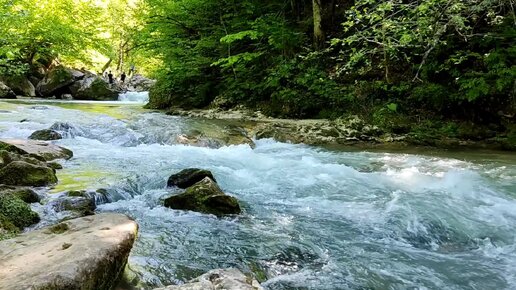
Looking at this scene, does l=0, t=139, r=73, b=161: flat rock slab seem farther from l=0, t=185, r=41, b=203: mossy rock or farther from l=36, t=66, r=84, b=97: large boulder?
l=36, t=66, r=84, b=97: large boulder

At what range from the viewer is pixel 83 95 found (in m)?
23.6

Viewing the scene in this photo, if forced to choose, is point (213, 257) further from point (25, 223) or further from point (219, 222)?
point (25, 223)

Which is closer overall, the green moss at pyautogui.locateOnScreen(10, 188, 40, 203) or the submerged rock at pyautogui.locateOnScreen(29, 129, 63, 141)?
the green moss at pyautogui.locateOnScreen(10, 188, 40, 203)

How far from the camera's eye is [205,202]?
5102mm

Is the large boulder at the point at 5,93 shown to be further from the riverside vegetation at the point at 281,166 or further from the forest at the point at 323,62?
the riverside vegetation at the point at 281,166

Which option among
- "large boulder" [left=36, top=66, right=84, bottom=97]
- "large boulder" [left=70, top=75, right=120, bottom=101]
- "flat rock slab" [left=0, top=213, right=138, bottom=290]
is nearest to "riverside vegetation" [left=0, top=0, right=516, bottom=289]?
"flat rock slab" [left=0, top=213, right=138, bottom=290]

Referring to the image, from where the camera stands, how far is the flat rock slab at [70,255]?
2.33 m

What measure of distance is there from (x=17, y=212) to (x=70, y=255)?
1898 millimetres

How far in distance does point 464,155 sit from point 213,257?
22.0 ft

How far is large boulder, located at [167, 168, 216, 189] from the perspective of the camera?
5938 mm

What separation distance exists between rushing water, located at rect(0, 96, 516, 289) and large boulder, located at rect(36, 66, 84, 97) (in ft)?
50.8

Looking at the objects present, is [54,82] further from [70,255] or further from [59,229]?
[70,255]

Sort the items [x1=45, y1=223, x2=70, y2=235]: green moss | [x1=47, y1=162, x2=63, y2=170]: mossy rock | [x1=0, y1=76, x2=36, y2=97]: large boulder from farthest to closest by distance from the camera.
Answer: [x1=0, y1=76, x2=36, y2=97]: large boulder < [x1=47, y1=162, x2=63, y2=170]: mossy rock < [x1=45, y1=223, x2=70, y2=235]: green moss

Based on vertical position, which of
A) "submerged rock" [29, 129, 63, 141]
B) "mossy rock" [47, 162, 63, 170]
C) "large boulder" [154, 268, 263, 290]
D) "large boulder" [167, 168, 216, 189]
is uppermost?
"submerged rock" [29, 129, 63, 141]
